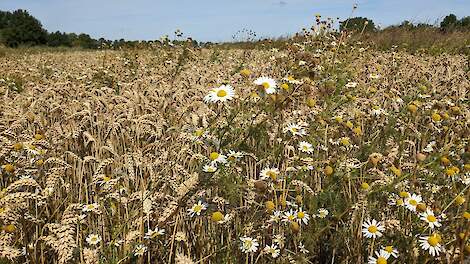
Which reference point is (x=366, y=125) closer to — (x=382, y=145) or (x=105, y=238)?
(x=382, y=145)

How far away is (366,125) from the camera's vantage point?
3.08m

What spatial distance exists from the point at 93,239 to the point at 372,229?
1258 millimetres

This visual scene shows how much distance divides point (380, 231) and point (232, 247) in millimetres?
664

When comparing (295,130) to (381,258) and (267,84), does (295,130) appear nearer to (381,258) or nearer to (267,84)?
(267,84)

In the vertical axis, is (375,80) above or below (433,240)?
above

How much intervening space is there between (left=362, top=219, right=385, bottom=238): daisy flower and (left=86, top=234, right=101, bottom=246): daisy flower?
1.19 meters

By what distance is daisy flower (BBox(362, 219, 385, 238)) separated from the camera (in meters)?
1.80

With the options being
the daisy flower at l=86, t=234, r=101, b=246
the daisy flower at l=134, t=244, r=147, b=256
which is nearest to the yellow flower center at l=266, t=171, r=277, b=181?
the daisy flower at l=134, t=244, r=147, b=256

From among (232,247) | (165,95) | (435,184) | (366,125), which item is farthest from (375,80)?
(232,247)

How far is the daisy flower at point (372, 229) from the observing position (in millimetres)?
1805

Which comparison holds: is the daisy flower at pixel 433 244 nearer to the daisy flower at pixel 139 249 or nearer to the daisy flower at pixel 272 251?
the daisy flower at pixel 272 251

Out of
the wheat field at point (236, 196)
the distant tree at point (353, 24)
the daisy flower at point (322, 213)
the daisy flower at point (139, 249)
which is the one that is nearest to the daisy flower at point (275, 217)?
the wheat field at point (236, 196)

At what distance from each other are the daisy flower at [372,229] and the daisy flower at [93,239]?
1.19 m

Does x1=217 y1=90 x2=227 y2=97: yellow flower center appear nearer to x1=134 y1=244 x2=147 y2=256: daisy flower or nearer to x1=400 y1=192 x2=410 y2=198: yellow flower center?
x1=134 y1=244 x2=147 y2=256: daisy flower
